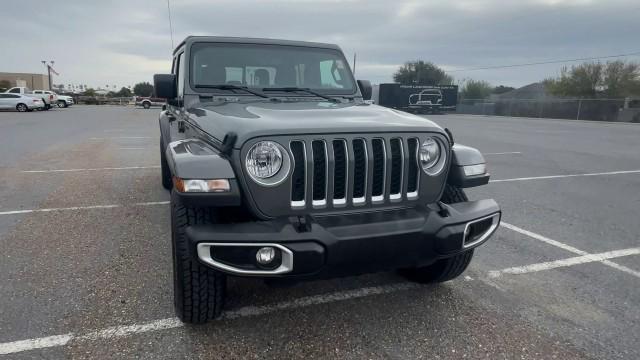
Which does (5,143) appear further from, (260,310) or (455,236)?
(455,236)

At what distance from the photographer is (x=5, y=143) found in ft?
37.2

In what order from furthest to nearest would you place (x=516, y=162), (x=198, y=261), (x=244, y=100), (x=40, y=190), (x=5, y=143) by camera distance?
1. (x=5, y=143)
2. (x=516, y=162)
3. (x=40, y=190)
4. (x=244, y=100)
5. (x=198, y=261)

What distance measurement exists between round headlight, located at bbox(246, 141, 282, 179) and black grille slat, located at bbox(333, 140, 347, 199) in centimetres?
31

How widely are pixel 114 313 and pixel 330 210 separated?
159cm

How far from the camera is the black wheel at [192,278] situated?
92.0 inches

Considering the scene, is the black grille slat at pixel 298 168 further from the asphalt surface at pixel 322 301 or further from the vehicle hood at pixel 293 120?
the asphalt surface at pixel 322 301

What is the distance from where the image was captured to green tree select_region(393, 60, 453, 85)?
61312mm

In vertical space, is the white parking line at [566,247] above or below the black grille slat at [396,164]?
below

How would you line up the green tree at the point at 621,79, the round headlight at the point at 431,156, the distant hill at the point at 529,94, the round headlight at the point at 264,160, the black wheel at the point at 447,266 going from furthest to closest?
the distant hill at the point at 529,94 → the green tree at the point at 621,79 → the black wheel at the point at 447,266 → the round headlight at the point at 431,156 → the round headlight at the point at 264,160

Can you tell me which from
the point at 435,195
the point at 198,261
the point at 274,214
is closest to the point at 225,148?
the point at 274,214

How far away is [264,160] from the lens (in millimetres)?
2316

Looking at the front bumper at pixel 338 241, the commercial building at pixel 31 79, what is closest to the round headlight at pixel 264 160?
the front bumper at pixel 338 241

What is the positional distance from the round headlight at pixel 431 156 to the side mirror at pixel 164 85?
93.9 inches

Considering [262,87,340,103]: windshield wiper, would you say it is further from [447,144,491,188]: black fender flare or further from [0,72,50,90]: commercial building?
[0,72,50,90]: commercial building
